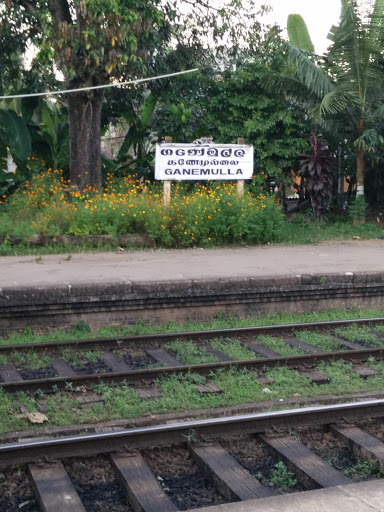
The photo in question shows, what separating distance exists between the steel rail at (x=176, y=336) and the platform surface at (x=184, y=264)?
50.8 inches

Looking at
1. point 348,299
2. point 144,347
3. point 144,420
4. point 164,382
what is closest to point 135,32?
point 348,299

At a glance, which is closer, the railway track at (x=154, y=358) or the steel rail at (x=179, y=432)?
the steel rail at (x=179, y=432)

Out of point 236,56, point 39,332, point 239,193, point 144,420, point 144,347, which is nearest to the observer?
point 144,420

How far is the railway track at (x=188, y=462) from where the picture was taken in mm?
4250

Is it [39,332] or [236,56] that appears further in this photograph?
[236,56]

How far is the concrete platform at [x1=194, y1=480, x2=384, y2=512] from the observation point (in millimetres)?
3787

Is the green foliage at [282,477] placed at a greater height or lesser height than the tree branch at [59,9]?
lesser

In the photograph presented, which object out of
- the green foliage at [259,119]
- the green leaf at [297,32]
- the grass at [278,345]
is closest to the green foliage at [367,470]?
the grass at [278,345]

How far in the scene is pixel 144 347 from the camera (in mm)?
7848

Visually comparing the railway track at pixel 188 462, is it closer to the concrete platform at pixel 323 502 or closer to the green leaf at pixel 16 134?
the concrete platform at pixel 323 502

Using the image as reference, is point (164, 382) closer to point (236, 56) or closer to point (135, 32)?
point (135, 32)

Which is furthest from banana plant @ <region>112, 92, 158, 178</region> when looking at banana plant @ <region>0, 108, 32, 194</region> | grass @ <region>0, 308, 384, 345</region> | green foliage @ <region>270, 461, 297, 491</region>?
green foliage @ <region>270, 461, 297, 491</region>

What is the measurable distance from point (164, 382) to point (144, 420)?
3.28ft

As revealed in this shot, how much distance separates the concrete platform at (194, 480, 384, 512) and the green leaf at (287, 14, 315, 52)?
17.6 m
